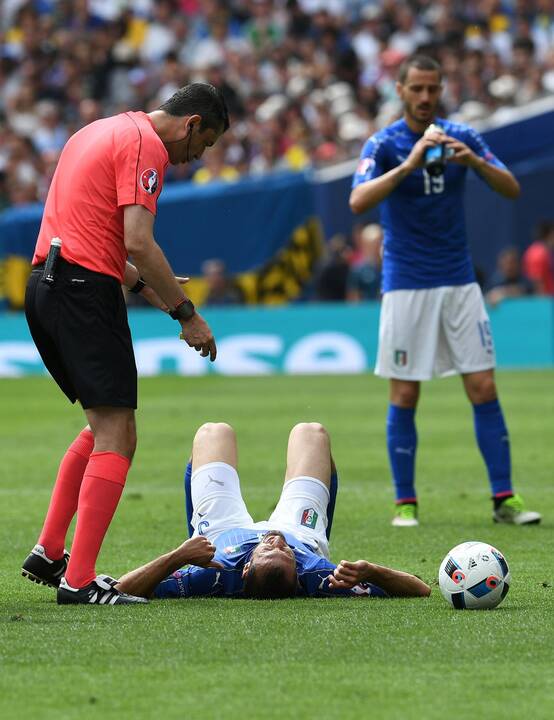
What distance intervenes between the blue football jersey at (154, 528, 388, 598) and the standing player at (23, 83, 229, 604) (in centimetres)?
31

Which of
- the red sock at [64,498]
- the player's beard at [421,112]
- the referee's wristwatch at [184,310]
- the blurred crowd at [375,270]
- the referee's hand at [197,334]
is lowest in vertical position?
the blurred crowd at [375,270]

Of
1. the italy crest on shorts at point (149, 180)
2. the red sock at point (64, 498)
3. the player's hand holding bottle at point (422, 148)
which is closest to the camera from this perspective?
the italy crest on shorts at point (149, 180)

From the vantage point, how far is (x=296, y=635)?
528 cm

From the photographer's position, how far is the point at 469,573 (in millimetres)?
5883

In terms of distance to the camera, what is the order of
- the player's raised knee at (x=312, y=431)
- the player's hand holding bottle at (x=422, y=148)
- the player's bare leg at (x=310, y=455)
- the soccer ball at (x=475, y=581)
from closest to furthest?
the soccer ball at (x=475, y=581) → the player's bare leg at (x=310, y=455) → the player's raised knee at (x=312, y=431) → the player's hand holding bottle at (x=422, y=148)

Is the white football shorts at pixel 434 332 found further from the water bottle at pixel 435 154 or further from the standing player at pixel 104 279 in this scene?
the standing player at pixel 104 279

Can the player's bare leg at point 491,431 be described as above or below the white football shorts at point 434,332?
below

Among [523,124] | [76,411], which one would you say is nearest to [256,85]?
[523,124]

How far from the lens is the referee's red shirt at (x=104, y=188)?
5996mm

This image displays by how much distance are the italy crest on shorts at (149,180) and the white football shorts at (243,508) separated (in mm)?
1307

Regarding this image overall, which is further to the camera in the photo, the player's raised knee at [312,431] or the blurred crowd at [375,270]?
the blurred crowd at [375,270]

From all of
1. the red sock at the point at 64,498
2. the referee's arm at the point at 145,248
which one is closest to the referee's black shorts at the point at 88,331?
the referee's arm at the point at 145,248

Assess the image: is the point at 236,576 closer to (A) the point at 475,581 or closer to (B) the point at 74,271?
(A) the point at 475,581

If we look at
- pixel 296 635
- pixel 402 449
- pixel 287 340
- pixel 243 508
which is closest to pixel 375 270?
pixel 287 340
